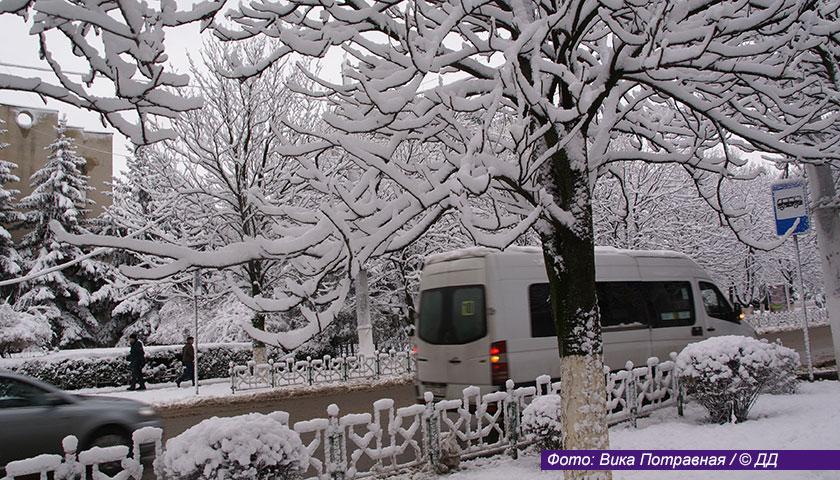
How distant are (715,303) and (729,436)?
19.3ft

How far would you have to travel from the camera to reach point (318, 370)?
750 inches

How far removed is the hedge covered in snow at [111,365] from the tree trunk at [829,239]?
18.1 metres

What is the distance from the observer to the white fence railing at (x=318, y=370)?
17734mm

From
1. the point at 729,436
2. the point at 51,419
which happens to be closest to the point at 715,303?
the point at 729,436

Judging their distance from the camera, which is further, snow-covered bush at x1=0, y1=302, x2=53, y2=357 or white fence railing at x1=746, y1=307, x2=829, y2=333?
white fence railing at x1=746, y1=307, x2=829, y2=333

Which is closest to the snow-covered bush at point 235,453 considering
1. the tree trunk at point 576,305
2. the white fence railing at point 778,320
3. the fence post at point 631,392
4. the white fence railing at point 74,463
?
the white fence railing at point 74,463

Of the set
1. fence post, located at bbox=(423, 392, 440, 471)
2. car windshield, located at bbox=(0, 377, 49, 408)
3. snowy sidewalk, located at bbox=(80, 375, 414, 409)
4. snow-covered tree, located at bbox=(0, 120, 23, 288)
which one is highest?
snow-covered tree, located at bbox=(0, 120, 23, 288)

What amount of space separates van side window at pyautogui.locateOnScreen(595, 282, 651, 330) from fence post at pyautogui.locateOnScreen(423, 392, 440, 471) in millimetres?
4512

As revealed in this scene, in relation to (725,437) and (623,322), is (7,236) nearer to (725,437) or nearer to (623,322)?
(623,322)

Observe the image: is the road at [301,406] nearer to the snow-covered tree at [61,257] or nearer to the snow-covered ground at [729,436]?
the snow-covered ground at [729,436]

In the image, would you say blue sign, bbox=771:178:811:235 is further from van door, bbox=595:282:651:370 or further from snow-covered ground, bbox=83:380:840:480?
snow-covered ground, bbox=83:380:840:480

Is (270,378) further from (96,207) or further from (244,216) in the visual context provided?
(96,207)

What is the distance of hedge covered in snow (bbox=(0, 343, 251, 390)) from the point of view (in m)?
17.8

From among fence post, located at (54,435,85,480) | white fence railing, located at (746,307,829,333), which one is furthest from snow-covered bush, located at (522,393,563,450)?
white fence railing, located at (746,307,829,333)
